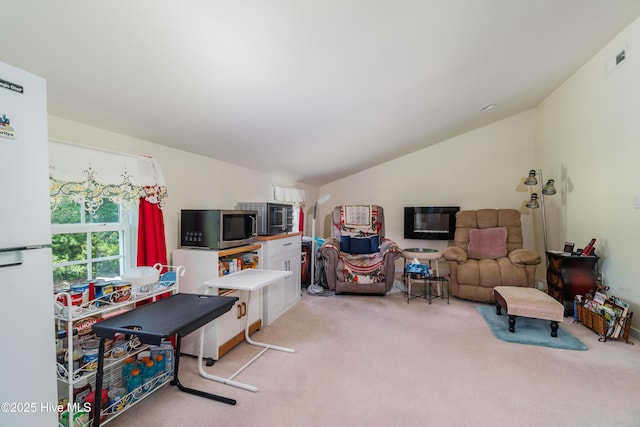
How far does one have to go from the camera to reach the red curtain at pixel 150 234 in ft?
6.59

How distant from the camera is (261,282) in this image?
204 cm

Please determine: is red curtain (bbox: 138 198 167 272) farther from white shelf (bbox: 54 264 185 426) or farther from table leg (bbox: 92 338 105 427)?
table leg (bbox: 92 338 105 427)

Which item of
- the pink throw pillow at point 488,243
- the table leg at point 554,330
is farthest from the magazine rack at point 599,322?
the pink throw pillow at point 488,243

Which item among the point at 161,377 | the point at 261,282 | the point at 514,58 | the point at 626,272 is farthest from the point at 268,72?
the point at 626,272

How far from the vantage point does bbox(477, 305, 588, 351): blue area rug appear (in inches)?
95.9

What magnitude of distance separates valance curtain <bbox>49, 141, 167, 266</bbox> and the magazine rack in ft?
12.4

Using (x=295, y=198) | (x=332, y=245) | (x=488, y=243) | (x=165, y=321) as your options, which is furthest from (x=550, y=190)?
(x=165, y=321)

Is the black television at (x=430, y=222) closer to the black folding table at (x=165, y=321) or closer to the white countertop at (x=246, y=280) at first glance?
the white countertop at (x=246, y=280)

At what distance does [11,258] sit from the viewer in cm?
100

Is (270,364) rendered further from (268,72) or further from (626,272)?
(626,272)

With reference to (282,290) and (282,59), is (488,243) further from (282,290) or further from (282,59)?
(282,59)

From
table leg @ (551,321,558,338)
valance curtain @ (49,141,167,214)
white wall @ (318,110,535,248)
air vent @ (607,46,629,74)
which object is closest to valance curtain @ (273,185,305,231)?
white wall @ (318,110,535,248)

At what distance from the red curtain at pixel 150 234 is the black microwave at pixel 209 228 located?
221 mm

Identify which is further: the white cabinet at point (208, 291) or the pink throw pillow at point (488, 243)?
the pink throw pillow at point (488, 243)
